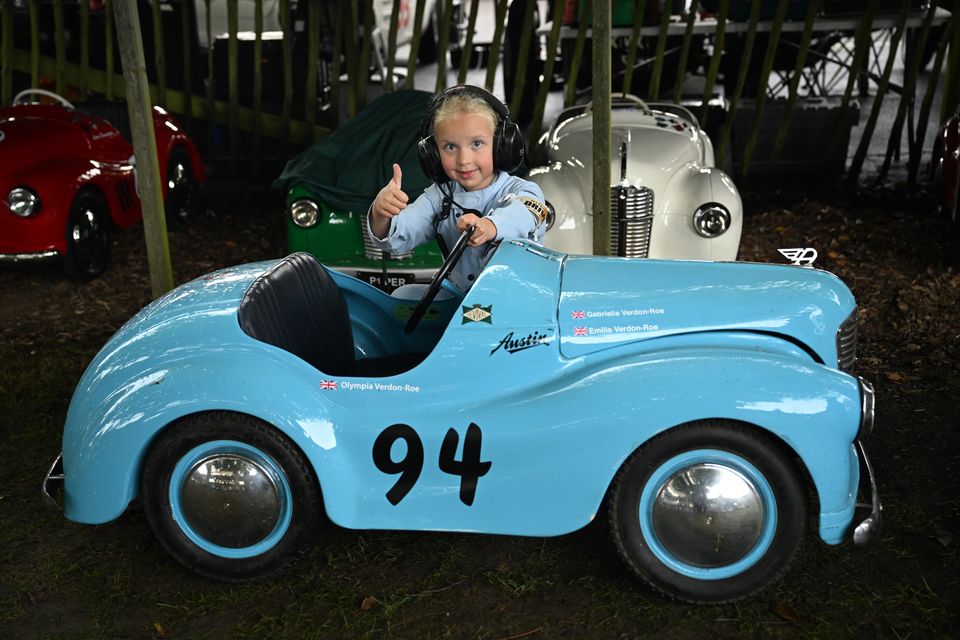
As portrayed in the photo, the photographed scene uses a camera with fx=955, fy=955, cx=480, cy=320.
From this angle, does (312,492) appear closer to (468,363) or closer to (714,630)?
(468,363)

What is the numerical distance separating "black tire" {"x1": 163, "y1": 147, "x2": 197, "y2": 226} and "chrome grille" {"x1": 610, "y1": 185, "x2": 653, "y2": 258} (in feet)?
11.4

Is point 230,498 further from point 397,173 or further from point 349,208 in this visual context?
point 349,208

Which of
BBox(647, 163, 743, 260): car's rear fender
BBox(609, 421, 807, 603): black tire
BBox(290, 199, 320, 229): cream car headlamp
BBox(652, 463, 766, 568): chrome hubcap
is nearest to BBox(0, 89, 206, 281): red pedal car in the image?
BBox(290, 199, 320, 229): cream car headlamp

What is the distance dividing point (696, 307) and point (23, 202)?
173 inches

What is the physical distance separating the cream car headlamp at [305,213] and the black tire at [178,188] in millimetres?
1889

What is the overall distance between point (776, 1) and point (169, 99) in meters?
5.30

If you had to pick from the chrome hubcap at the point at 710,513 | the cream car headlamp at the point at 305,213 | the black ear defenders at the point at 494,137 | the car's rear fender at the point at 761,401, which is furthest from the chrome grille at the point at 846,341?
the cream car headlamp at the point at 305,213

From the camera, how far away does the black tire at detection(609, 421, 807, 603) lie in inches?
109

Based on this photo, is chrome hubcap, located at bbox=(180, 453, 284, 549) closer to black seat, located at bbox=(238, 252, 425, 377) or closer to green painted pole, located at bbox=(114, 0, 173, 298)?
black seat, located at bbox=(238, 252, 425, 377)

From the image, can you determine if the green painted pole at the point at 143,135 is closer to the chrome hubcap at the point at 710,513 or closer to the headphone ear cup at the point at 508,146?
the headphone ear cup at the point at 508,146

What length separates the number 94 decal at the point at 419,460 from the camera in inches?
113

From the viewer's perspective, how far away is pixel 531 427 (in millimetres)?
2828

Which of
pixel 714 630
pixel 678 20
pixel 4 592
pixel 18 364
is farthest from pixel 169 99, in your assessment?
pixel 714 630

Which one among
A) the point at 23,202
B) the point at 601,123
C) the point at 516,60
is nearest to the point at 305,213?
the point at 23,202
